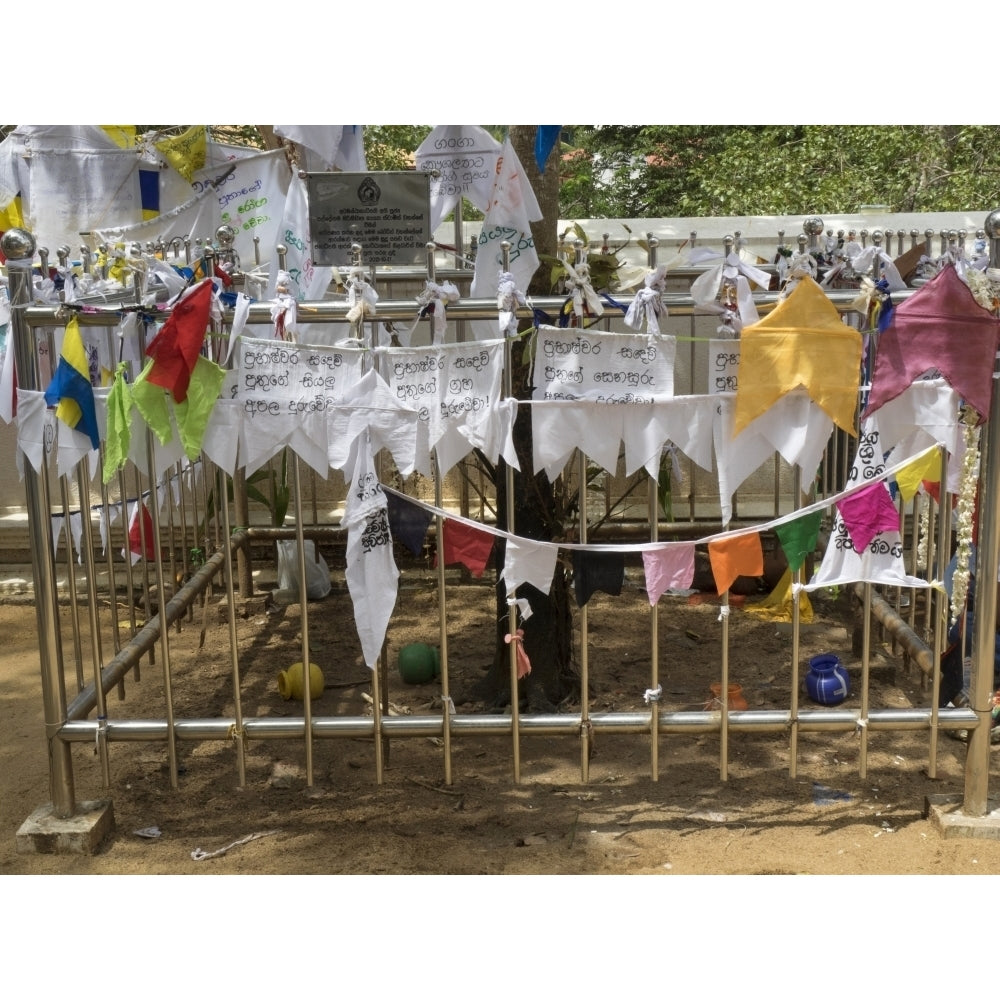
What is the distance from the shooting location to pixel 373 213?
444cm

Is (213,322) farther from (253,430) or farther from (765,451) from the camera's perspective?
(765,451)

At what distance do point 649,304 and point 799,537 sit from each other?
0.88m

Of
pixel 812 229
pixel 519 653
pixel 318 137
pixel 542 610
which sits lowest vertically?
pixel 542 610

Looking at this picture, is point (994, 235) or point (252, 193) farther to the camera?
point (252, 193)

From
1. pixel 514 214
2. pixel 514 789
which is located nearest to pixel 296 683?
pixel 514 789

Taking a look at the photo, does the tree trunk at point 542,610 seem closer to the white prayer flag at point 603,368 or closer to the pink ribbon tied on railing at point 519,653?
the pink ribbon tied on railing at point 519,653

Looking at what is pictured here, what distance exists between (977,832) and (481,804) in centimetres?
163

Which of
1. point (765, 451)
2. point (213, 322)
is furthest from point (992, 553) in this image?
point (213, 322)

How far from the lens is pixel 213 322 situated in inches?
142

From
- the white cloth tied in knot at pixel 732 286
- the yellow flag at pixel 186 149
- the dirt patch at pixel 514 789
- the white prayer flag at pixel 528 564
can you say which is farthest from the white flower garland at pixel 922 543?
the yellow flag at pixel 186 149

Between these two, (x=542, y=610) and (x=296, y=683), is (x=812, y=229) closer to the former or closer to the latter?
(x=542, y=610)

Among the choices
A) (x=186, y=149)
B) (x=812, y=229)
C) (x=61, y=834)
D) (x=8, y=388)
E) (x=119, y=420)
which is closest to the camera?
(x=119, y=420)

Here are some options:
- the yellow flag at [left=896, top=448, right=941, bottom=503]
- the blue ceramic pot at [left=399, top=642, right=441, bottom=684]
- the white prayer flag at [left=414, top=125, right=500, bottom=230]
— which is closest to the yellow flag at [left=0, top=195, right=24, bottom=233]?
the white prayer flag at [left=414, top=125, right=500, bottom=230]

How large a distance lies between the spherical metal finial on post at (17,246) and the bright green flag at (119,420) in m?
A: 0.47
